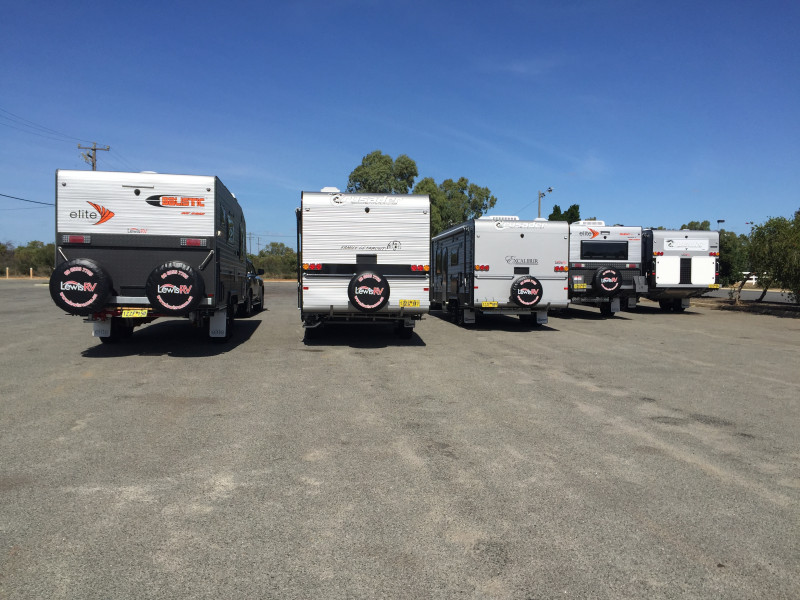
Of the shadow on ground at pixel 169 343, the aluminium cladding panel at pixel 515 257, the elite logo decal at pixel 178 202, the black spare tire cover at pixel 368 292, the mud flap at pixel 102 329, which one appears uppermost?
the elite logo decal at pixel 178 202

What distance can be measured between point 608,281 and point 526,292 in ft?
19.8

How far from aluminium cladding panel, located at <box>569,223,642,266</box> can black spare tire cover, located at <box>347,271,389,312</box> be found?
1112cm

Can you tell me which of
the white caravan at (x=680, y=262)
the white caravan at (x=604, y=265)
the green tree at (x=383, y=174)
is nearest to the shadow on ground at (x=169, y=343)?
the white caravan at (x=604, y=265)

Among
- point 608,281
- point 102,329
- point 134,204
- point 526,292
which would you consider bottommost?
point 102,329

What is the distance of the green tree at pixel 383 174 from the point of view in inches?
2082

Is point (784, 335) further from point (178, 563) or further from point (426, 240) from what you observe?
point (178, 563)

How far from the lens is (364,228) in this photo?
11.7m

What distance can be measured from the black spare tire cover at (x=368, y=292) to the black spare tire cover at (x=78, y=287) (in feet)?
14.6

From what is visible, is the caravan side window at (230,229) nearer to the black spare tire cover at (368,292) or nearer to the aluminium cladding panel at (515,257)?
the black spare tire cover at (368,292)

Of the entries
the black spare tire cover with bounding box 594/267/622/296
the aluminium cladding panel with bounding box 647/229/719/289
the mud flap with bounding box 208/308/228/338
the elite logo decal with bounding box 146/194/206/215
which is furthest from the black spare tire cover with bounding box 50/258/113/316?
the aluminium cladding panel with bounding box 647/229/719/289

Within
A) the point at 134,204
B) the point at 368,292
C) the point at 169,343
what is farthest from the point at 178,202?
the point at 368,292

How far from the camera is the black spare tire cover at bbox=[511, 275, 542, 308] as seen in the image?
49.3ft

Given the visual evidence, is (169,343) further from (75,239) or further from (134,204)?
(134,204)

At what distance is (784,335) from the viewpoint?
1513 centimetres
